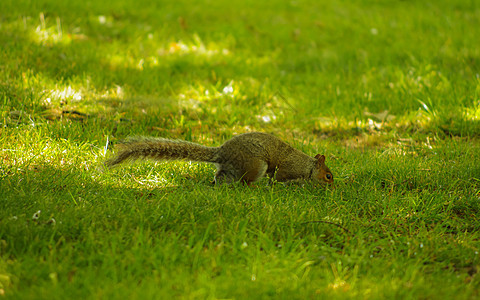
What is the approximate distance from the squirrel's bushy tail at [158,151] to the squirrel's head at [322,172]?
→ 0.89 m

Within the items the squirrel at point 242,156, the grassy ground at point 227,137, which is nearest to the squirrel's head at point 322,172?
the squirrel at point 242,156

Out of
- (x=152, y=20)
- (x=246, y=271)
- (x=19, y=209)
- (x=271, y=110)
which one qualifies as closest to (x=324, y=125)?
(x=271, y=110)

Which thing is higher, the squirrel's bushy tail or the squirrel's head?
the squirrel's bushy tail

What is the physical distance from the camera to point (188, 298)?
75.9 inches

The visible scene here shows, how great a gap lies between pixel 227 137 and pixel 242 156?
123 centimetres

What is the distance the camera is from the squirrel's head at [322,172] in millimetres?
3568

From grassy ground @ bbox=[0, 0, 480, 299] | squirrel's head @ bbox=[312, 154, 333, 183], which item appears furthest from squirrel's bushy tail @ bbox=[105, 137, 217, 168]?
squirrel's head @ bbox=[312, 154, 333, 183]

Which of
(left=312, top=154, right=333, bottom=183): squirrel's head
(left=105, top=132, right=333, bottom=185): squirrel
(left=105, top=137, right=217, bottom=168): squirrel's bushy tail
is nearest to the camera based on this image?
(left=105, top=137, right=217, bottom=168): squirrel's bushy tail

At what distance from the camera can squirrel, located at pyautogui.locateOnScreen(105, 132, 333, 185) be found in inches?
123

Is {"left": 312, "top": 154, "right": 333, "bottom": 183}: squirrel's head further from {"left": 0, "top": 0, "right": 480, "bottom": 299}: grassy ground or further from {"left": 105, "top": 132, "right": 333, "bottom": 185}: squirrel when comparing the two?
{"left": 0, "top": 0, "right": 480, "bottom": 299}: grassy ground

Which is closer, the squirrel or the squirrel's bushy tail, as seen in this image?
the squirrel's bushy tail

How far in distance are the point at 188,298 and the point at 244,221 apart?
0.79 m

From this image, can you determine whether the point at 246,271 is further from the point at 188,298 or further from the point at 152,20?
the point at 152,20

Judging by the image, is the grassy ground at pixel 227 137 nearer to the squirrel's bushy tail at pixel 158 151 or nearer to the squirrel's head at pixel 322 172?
the squirrel's head at pixel 322 172
